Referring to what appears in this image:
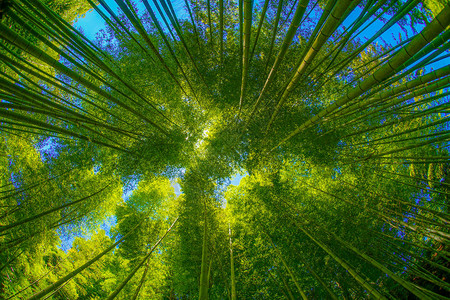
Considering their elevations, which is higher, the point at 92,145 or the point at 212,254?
the point at 92,145

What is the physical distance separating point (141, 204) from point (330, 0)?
5904mm

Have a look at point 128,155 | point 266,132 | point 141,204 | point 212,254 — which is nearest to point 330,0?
point 266,132

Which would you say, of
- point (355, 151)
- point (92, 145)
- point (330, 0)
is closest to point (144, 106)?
point (92, 145)

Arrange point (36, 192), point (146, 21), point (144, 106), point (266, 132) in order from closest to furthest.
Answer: point (36, 192), point (144, 106), point (146, 21), point (266, 132)

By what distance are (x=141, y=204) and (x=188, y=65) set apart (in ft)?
13.7

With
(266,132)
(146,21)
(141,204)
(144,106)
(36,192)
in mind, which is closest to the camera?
(36,192)

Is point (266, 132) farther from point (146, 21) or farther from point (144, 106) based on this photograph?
point (146, 21)

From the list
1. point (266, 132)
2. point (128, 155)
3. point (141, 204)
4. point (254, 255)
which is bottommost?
point (254, 255)

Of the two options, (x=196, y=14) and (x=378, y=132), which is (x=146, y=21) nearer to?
(x=196, y=14)

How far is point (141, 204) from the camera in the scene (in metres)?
5.48

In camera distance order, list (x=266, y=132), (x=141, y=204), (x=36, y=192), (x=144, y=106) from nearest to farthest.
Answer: (x=36, y=192), (x=144, y=106), (x=266, y=132), (x=141, y=204)

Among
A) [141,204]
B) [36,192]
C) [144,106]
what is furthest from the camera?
[141,204]

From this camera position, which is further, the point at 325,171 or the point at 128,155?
the point at 325,171

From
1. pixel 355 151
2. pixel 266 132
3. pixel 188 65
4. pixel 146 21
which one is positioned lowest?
pixel 355 151
